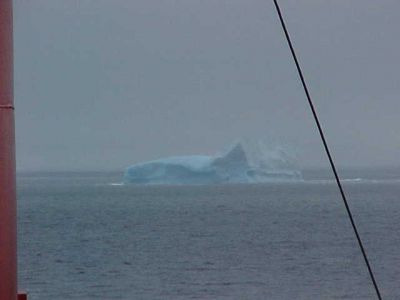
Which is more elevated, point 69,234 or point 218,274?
point 69,234

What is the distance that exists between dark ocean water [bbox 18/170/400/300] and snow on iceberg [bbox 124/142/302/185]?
1703 millimetres

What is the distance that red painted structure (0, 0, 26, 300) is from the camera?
6.69ft

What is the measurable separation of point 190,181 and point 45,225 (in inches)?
558

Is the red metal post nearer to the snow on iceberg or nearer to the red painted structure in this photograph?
the red painted structure

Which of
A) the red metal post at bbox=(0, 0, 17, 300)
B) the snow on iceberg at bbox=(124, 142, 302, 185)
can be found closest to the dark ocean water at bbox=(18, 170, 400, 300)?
the snow on iceberg at bbox=(124, 142, 302, 185)

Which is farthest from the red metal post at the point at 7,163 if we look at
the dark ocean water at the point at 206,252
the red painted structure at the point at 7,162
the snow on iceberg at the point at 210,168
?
the snow on iceberg at the point at 210,168

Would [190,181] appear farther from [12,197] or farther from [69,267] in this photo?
[12,197]

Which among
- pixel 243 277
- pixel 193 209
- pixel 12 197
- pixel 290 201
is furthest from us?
pixel 290 201

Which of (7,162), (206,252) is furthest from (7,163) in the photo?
(206,252)

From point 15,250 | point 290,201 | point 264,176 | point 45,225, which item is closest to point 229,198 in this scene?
point 290,201

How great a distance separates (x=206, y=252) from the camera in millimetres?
37219

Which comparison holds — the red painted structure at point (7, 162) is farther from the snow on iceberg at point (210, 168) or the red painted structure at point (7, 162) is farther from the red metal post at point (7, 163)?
the snow on iceberg at point (210, 168)

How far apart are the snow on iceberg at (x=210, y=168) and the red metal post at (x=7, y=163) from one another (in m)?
53.0

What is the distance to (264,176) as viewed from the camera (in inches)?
2462
